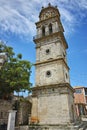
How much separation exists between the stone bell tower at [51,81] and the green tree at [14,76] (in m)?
1.51

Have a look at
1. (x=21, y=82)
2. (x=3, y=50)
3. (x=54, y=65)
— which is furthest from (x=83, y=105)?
(x=3, y=50)

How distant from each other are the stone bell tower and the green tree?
4.94 ft

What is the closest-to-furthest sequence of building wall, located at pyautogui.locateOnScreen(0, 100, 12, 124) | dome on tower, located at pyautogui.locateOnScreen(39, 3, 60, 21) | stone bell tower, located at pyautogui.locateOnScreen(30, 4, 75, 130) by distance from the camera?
stone bell tower, located at pyautogui.locateOnScreen(30, 4, 75, 130), building wall, located at pyautogui.locateOnScreen(0, 100, 12, 124), dome on tower, located at pyautogui.locateOnScreen(39, 3, 60, 21)

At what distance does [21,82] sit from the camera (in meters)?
17.8

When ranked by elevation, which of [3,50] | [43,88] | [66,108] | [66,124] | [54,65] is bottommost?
[66,124]

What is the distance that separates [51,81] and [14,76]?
16.2 ft

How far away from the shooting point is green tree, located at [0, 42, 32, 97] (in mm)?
17609

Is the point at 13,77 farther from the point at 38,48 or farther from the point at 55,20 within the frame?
the point at 55,20

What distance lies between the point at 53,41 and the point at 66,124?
38.5ft

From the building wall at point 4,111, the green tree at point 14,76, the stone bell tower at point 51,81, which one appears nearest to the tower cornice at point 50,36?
the stone bell tower at point 51,81

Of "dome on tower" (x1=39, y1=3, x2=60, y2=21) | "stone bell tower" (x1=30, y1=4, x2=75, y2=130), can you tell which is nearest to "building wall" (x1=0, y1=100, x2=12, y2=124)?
"stone bell tower" (x1=30, y1=4, x2=75, y2=130)

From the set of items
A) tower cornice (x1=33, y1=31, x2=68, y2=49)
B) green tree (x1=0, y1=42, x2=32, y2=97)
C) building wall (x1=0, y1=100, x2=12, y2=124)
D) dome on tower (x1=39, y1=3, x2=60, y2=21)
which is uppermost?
dome on tower (x1=39, y1=3, x2=60, y2=21)

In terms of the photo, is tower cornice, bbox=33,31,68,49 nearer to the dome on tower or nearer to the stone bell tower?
the stone bell tower

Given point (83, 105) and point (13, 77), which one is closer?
point (13, 77)
